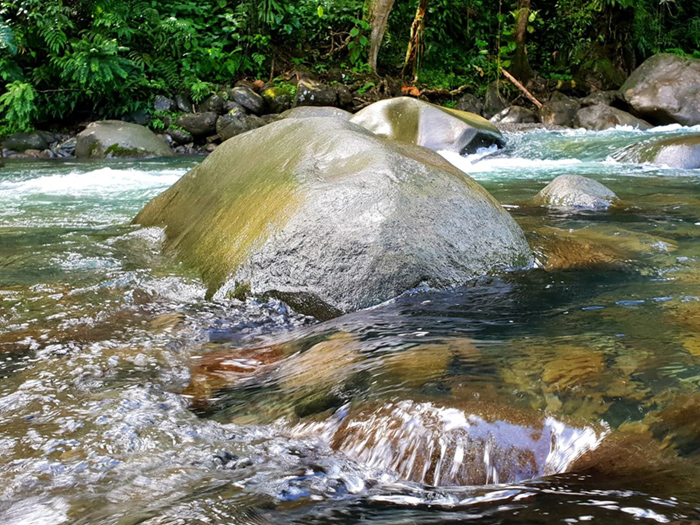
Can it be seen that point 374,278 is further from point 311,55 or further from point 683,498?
point 311,55

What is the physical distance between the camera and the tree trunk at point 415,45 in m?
15.5

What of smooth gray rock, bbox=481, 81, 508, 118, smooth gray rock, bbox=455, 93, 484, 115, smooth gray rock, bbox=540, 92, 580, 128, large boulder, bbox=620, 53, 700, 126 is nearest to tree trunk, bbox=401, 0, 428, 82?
smooth gray rock, bbox=455, 93, 484, 115

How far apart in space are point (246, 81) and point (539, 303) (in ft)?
43.4

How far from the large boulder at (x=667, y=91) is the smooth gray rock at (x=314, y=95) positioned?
6.49 meters

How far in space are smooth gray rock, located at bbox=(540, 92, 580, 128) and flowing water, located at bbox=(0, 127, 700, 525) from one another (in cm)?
1107

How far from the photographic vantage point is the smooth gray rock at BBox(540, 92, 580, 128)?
1427cm

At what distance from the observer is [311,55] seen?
53.9ft

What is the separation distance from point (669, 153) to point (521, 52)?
886 cm

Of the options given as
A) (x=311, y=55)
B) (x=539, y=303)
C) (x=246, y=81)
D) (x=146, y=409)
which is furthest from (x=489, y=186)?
(x=311, y=55)

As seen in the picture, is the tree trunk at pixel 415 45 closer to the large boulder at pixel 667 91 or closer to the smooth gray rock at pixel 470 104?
the smooth gray rock at pixel 470 104

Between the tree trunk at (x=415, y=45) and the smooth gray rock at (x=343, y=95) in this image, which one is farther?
the tree trunk at (x=415, y=45)

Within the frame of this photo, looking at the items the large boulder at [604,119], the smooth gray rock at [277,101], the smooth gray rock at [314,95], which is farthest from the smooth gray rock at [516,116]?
the smooth gray rock at [277,101]

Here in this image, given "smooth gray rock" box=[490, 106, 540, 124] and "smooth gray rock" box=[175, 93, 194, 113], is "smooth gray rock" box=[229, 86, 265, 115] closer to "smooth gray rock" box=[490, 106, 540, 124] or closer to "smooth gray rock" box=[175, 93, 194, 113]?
"smooth gray rock" box=[175, 93, 194, 113]

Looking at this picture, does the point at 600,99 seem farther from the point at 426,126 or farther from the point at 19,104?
the point at 19,104
